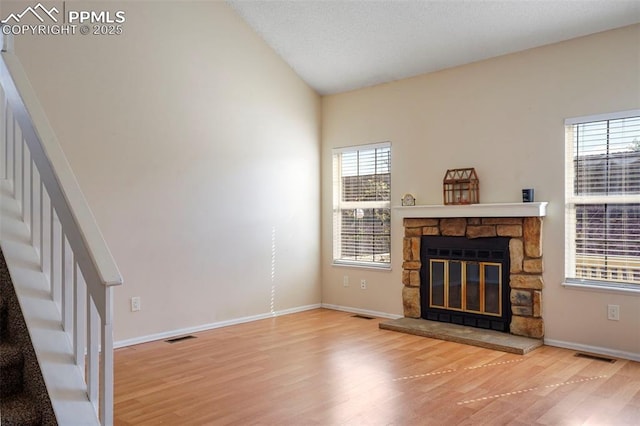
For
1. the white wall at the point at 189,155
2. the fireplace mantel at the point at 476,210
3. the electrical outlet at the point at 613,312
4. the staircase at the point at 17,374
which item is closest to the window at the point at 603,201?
the electrical outlet at the point at 613,312

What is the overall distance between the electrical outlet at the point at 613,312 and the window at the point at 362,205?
2293 millimetres

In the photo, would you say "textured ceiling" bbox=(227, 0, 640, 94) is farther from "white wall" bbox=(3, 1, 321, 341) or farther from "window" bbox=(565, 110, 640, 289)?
"window" bbox=(565, 110, 640, 289)

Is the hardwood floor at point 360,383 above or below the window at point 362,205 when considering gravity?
below

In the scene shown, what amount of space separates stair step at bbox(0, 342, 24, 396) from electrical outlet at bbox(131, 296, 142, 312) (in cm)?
243

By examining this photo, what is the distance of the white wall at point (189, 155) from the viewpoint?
423 cm

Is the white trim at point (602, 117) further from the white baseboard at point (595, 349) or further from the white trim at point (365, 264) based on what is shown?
the white trim at point (365, 264)

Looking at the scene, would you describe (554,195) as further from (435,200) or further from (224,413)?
(224,413)

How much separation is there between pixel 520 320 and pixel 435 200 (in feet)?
4.81

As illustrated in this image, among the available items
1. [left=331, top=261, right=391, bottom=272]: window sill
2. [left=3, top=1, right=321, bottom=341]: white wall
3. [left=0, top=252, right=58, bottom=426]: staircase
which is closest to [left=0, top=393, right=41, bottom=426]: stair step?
[left=0, top=252, right=58, bottom=426]: staircase

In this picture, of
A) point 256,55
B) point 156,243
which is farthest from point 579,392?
point 256,55

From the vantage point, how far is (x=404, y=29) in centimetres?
475

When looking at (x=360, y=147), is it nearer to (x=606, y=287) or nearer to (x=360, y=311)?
(x=360, y=311)

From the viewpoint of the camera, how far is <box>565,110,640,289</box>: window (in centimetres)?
405

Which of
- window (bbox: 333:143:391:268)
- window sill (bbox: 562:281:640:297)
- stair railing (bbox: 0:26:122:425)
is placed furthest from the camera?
window (bbox: 333:143:391:268)
